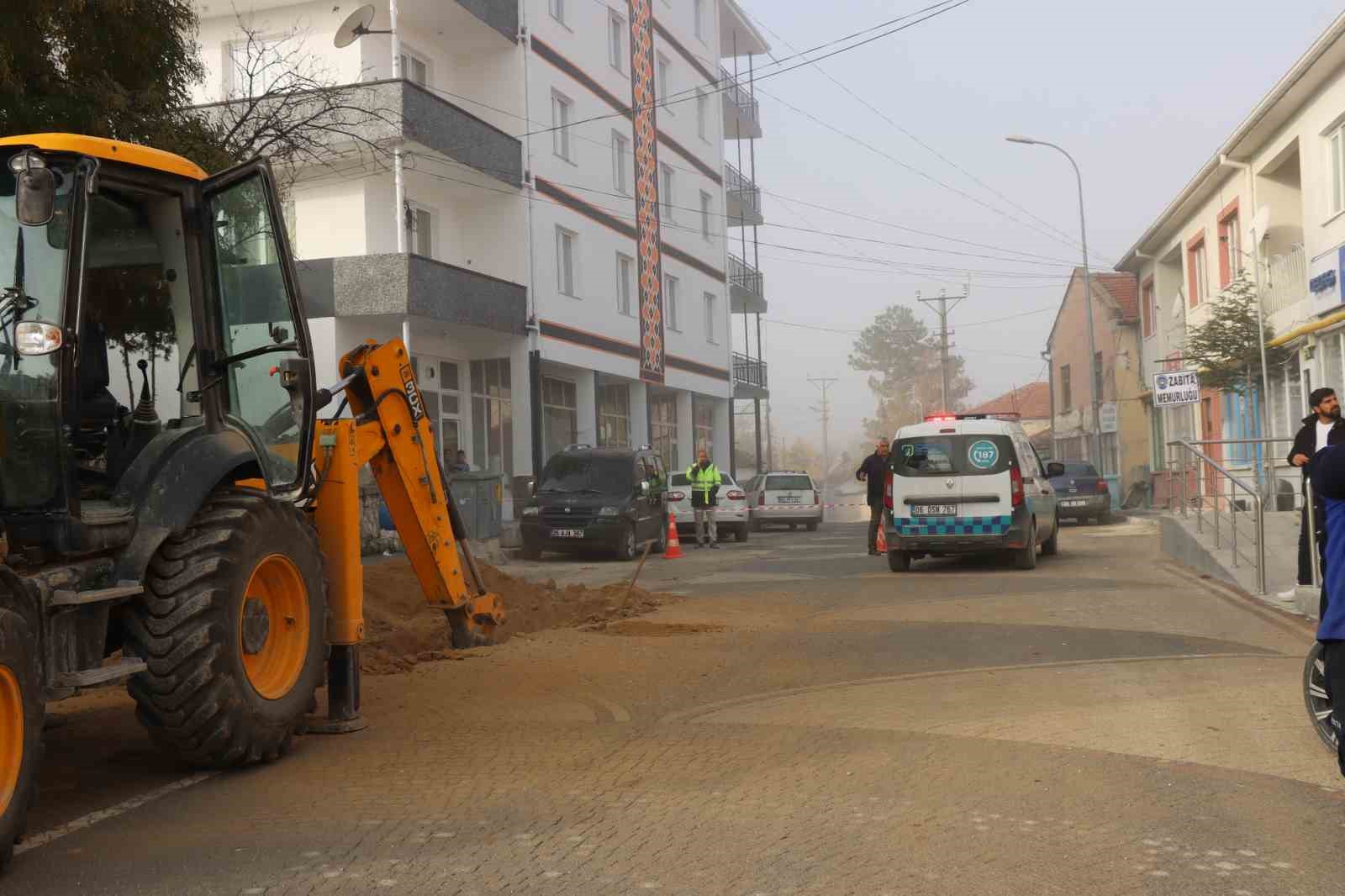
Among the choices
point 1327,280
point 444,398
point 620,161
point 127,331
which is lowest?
point 127,331

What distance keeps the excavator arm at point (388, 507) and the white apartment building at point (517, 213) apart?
1161 cm

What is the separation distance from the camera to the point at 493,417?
102ft

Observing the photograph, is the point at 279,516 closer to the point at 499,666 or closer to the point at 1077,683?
the point at 499,666

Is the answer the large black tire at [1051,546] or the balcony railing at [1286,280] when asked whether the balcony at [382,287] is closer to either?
the large black tire at [1051,546]

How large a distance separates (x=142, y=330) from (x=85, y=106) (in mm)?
6050

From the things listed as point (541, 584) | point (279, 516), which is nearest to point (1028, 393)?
point (541, 584)

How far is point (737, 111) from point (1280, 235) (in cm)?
2326

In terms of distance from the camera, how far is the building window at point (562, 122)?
3138cm

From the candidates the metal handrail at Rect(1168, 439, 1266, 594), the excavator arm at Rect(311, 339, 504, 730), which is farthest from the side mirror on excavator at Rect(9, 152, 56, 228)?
the metal handrail at Rect(1168, 439, 1266, 594)

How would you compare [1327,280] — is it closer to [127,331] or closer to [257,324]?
[257,324]

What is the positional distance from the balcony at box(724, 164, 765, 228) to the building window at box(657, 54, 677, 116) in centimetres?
590

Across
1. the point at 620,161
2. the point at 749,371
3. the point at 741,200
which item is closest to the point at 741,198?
the point at 741,200

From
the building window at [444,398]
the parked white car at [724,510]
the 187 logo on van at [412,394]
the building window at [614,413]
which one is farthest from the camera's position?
the building window at [614,413]

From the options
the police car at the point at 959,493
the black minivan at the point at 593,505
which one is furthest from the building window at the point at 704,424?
the police car at the point at 959,493
